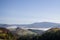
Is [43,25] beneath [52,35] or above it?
above

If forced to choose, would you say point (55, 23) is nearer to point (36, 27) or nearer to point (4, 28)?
point (36, 27)

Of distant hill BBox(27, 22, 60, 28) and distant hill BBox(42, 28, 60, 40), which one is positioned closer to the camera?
distant hill BBox(42, 28, 60, 40)

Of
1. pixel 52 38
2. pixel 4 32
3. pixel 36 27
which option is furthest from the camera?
pixel 36 27

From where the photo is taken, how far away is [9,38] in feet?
11.7

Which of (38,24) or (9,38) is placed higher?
(38,24)

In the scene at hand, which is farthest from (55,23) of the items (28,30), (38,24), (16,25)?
(16,25)

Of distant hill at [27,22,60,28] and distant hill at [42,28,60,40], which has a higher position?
distant hill at [27,22,60,28]

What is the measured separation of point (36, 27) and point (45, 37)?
53 cm

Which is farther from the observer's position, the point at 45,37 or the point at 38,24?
the point at 38,24

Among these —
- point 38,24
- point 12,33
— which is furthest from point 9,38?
point 38,24

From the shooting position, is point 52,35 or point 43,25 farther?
point 43,25

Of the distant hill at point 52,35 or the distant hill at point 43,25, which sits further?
the distant hill at point 43,25

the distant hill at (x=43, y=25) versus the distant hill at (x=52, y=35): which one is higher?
the distant hill at (x=43, y=25)

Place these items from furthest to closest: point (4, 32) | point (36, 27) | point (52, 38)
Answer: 1. point (36, 27)
2. point (4, 32)
3. point (52, 38)
